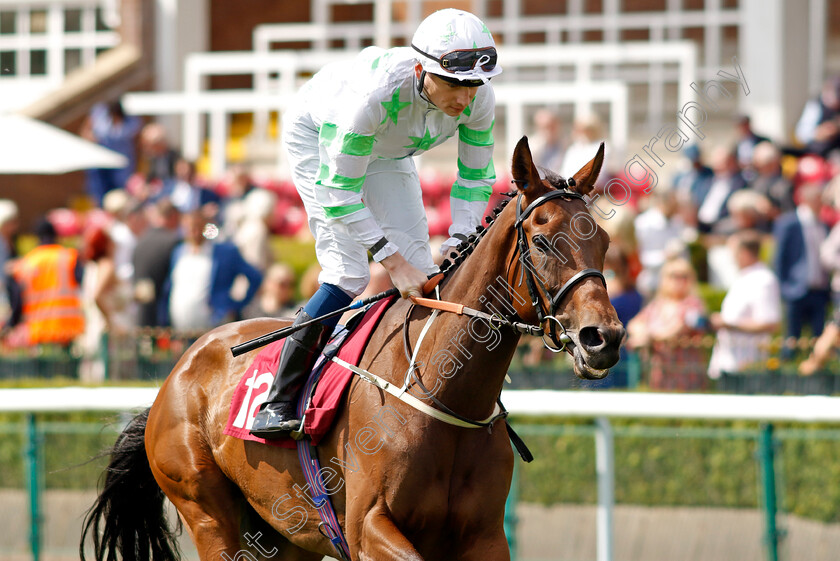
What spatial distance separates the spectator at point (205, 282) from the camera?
7.74m

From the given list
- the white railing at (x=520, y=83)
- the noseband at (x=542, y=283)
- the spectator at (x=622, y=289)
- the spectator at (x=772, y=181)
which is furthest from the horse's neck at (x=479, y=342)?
the white railing at (x=520, y=83)

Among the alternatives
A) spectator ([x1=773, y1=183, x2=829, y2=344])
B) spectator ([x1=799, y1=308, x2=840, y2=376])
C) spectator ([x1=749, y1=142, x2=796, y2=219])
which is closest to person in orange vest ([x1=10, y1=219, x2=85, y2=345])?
spectator ([x1=773, y1=183, x2=829, y2=344])

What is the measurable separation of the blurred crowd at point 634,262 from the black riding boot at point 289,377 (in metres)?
2.63

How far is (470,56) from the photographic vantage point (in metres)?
3.42

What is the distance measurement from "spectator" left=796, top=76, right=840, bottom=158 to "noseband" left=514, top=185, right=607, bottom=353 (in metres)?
6.79

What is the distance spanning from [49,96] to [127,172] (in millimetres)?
3288

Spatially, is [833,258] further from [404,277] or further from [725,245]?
[404,277]

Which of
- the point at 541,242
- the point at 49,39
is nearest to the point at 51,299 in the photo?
the point at 541,242

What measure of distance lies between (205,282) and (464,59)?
4719 mm

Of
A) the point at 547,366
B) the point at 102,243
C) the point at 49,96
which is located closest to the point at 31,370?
the point at 102,243

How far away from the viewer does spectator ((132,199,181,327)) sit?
322 inches

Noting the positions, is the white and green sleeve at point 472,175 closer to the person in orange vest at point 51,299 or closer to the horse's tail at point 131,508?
the horse's tail at point 131,508

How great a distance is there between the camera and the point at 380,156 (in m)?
3.85

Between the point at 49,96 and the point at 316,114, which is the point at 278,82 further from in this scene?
the point at 316,114
